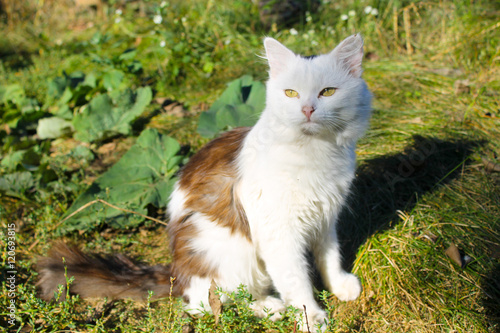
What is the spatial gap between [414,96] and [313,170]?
2108 mm

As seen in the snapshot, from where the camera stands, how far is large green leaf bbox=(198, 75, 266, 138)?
2.90m

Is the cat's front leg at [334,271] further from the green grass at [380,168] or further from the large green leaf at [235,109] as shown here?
the large green leaf at [235,109]

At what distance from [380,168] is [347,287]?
39.2 inches

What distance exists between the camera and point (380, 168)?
8.81ft

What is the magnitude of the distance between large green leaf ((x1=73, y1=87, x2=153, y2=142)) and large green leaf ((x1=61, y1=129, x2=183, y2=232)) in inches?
26.8

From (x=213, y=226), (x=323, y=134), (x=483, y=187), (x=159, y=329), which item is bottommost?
(x=159, y=329)

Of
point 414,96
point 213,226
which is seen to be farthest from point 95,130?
point 414,96

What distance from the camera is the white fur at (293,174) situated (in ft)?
5.45

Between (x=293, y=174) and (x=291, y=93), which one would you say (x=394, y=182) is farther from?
(x=291, y=93)

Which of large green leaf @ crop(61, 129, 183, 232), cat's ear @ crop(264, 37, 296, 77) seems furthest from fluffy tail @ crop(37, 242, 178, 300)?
cat's ear @ crop(264, 37, 296, 77)

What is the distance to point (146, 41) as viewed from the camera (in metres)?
4.80

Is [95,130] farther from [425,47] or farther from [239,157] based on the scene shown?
[425,47]

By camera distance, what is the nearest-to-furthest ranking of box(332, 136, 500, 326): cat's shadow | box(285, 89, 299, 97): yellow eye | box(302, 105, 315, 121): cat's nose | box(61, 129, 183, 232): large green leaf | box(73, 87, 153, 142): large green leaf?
box(302, 105, 315, 121): cat's nose < box(285, 89, 299, 97): yellow eye < box(332, 136, 500, 326): cat's shadow < box(61, 129, 183, 232): large green leaf < box(73, 87, 153, 142): large green leaf

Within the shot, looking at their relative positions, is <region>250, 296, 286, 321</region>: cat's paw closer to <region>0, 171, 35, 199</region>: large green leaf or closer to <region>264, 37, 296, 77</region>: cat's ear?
<region>264, 37, 296, 77</region>: cat's ear
